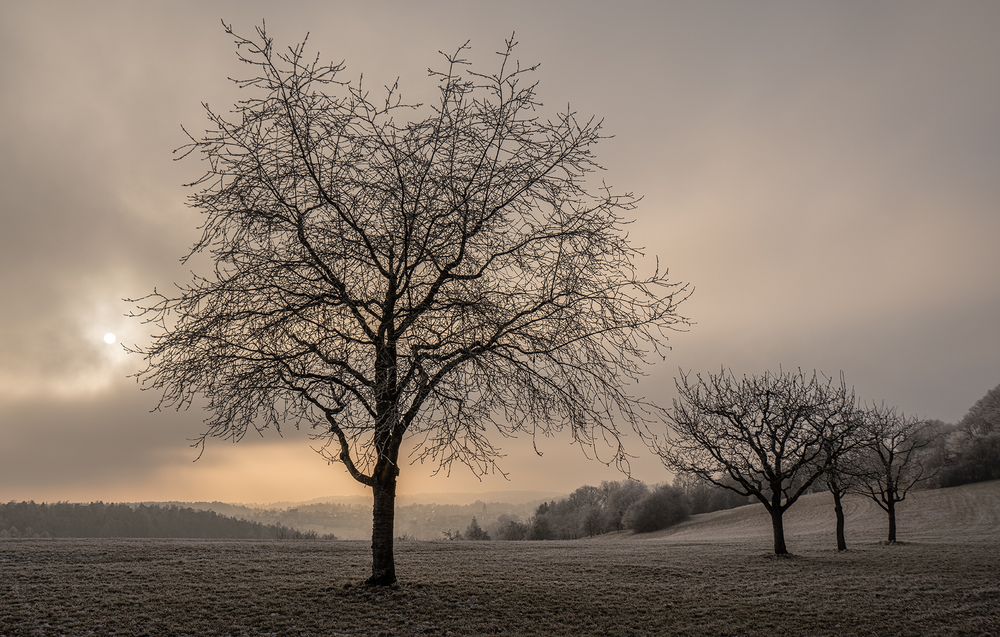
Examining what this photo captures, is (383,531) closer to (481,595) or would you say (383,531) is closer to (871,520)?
(481,595)

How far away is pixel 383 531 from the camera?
45.1ft

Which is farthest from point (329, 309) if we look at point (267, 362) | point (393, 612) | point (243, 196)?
point (393, 612)

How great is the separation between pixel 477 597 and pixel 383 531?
8.08ft

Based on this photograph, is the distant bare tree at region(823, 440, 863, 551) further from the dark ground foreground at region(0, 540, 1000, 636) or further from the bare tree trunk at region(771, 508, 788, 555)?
the dark ground foreground at region(0, 540, 1000, 636)

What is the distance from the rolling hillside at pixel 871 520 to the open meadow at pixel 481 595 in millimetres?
23851

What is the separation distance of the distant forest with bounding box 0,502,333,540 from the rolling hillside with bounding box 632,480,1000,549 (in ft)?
148

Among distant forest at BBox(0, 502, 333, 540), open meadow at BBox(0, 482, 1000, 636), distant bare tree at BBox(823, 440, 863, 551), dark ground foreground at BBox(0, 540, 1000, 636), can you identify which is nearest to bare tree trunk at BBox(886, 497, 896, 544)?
distant bare tree at BBox(823, 440, 863, 551)

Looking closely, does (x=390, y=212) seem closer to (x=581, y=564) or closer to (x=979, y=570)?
(x=581, y=564)

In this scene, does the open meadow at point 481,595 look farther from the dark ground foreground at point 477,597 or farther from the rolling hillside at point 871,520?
the rolling hillside at point 871,520

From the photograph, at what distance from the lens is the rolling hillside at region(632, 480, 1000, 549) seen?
45.0 metres

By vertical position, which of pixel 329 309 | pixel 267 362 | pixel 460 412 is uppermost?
pixel 329 309

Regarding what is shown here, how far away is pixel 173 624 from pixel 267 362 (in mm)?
4776

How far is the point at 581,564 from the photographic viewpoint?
20.8m

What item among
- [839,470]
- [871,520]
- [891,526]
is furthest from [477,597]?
[871,520]
